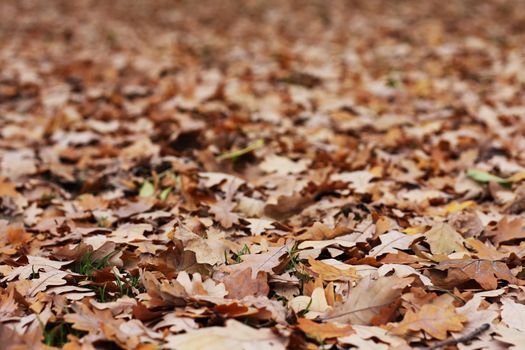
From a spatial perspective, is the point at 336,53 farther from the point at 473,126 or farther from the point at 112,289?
the point at 112,289

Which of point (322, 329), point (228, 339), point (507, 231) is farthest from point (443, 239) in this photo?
point (228, 339)

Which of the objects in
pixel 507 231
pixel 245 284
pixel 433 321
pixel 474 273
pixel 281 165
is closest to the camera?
pixel 433 321

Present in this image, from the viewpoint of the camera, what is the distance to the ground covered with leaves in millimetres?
1812

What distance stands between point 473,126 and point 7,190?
3.17 meters

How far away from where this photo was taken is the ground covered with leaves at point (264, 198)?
5.94 feet

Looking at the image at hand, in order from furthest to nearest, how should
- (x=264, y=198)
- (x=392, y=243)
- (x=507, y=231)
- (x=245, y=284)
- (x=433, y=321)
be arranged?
(x=264, y=198) → (x=507, y=231) → (x=392, y=243) → (x=245, y=284) → (x=433, y=321)

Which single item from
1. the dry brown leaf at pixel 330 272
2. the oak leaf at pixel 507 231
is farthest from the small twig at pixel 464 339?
the oak leaf at pixel 507 231

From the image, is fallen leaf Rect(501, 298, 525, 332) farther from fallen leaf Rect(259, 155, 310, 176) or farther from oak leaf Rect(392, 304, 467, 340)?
fallen leaf Rect(259, 155, 310, 176)

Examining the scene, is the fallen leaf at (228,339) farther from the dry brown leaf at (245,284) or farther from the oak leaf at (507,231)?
the oak leaf at (507,231)

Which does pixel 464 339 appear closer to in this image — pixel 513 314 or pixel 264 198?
pixel 513 314

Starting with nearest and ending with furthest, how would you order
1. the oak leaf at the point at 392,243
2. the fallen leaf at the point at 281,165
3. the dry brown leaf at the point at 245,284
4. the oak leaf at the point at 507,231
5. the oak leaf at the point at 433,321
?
the oak leaf at the point at 433,321
the dry brown leaf at the point at 245,284
the oak leaf at the point at 392,243
the oak leaf at the point at 507,231
the fallen leaf at the point at 281,165

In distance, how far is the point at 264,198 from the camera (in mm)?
2945

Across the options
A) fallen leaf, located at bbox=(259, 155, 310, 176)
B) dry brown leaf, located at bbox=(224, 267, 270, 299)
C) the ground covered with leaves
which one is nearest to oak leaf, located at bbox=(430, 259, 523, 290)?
the ground covered with leaves

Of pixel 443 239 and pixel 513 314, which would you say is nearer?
pixel 513 314
